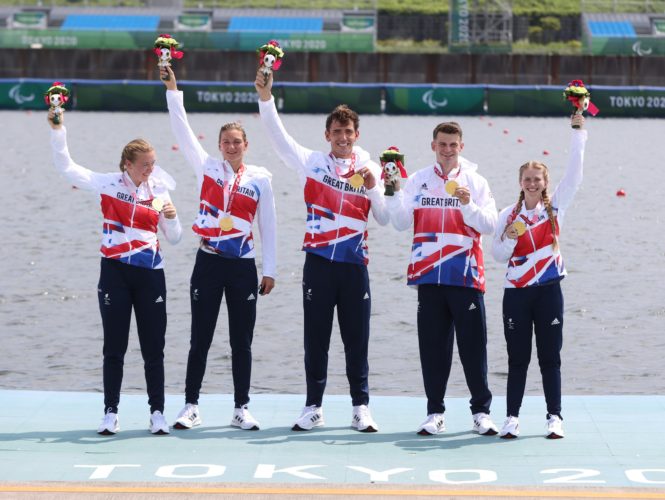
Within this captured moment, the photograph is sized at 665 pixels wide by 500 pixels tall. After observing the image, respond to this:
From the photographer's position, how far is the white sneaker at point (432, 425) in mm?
8383

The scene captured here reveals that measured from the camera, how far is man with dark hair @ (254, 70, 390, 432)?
847 cm

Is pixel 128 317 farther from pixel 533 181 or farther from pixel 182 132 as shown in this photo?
pixel 533 181

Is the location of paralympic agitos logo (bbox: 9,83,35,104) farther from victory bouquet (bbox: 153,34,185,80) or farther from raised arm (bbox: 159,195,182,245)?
raised arm (bbox: 159,195,182,245)

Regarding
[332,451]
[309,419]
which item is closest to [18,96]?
[309,419]

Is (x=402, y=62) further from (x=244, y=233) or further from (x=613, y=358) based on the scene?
(x=244, y=233)

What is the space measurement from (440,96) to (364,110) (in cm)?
269

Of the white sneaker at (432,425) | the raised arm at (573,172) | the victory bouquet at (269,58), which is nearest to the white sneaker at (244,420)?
the white sneaker at (432,425)

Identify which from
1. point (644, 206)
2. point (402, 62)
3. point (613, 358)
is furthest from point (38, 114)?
point (613, 358)

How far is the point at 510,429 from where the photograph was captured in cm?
824

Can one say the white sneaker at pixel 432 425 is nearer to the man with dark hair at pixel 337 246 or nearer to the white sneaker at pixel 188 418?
the man with dark hair at pixel 337 246

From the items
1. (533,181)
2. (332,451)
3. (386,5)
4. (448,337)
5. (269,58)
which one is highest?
(386,5)

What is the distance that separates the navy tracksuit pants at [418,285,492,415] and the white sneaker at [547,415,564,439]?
0.41m

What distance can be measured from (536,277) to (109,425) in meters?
2.78

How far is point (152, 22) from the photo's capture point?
6538 centimetres
